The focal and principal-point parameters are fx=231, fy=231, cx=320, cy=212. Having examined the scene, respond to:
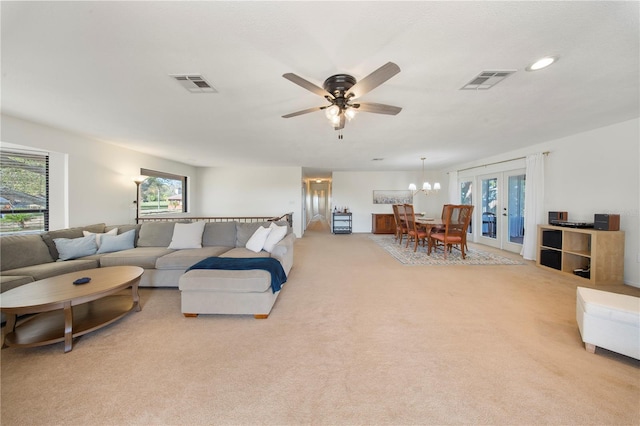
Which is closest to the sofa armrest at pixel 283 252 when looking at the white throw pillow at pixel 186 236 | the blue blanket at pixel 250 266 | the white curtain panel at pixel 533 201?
the blue blanket at pixel 250 266

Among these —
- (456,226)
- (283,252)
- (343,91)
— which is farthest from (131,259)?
(456,226)

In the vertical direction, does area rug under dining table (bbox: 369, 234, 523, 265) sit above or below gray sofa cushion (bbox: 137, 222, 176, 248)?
below

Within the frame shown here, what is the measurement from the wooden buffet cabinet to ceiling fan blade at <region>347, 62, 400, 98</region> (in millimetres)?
6659

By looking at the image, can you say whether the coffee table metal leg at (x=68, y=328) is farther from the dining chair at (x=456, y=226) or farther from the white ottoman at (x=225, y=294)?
the dining chair at (x=456, y=226)

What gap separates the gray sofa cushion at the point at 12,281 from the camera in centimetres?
224

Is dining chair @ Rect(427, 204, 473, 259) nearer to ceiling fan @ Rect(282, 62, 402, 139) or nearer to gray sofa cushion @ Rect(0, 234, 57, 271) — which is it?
ceiling fan @ Rect(282, 62, 402, 139)

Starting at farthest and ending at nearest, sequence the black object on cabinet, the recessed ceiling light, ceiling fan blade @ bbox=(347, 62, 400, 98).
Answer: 1. the black object on cabinet
2. the recessed ceiling light
3. ceiling fan blade @ bbox=(347, 62, 400, 98)

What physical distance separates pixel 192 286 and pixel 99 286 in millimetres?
791

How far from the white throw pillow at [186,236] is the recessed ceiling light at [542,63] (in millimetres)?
4485

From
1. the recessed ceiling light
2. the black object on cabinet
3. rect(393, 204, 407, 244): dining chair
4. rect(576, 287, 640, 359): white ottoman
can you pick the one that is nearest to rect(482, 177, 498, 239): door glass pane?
rect(393, 204, 407, 244): dining chair

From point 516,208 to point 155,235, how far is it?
7.51m

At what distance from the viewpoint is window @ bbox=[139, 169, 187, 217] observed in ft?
18.4

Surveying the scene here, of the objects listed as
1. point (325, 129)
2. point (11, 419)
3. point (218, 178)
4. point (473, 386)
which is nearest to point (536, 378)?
point (473, 386)

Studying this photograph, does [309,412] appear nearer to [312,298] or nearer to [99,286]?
[312,298]
